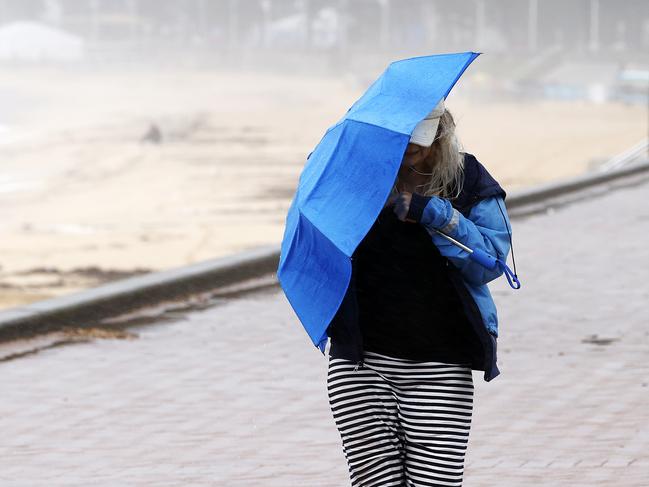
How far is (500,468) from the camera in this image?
19.6 feet

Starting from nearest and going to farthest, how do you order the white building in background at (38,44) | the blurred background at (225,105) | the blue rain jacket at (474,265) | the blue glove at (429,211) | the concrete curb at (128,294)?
1. the blue glove at (429,211)
2. the blue rain jacket at (474,265)
3. the concrete curb at (128,294)
4. the blurred background at (225,105)
5. the white building in background at (38,44)

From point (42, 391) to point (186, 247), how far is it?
1513cm

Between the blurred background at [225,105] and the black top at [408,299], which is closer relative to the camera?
the black top at [408,299]

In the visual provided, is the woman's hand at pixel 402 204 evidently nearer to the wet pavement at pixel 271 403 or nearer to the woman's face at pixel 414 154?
the woman's face at pixel 414 154

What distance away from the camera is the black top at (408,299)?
11.8ft

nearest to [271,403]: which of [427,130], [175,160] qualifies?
[427,130]

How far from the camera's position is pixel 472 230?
3562 mm

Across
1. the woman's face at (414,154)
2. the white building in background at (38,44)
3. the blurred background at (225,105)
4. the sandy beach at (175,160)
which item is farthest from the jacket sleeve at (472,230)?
the white building in background at (38,44)

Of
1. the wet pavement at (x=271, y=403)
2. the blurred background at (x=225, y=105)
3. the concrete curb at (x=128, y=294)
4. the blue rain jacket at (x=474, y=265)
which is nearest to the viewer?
the blue rain jacket at (x=474, y=265)

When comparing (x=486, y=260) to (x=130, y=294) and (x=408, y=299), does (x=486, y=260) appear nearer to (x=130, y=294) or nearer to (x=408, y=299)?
(x=408, y=299)

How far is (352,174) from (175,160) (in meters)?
38.4

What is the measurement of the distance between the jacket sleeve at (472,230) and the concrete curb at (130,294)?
5.72 m

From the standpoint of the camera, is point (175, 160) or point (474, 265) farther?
point (175, 160)

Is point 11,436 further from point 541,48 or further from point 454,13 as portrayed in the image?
point 454,13
